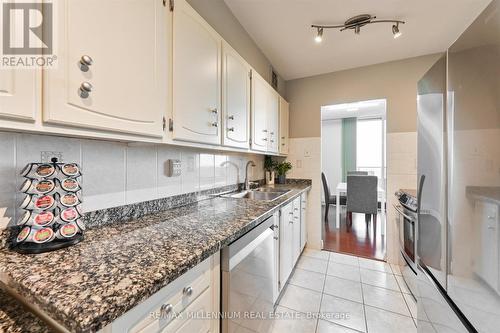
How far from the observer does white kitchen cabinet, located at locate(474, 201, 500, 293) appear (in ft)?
1.97

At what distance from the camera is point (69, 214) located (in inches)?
28.7

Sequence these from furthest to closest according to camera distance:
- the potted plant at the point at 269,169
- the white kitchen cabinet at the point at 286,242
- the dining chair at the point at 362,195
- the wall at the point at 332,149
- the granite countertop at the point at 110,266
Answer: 1. the wall at the point at 332,149
2. the dining chair at the point at 362,195
3. the potted plant at the point at 269,169
4. the white kitchen cabinet at the point at 286,242
5. the granite countertop at the point at 110,266

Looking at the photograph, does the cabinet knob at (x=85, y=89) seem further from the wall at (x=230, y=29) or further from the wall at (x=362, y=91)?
the wall at (x=362, y=91)

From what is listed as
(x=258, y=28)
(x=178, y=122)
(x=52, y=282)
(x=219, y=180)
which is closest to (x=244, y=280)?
(x=52, y=282)

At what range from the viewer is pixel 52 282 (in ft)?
1.64

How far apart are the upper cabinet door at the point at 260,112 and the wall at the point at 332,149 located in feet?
13.1

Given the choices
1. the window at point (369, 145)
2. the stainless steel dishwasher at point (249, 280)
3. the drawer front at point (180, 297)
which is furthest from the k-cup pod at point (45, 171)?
the window at point (369, 145)

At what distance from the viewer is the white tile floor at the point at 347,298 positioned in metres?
1.54

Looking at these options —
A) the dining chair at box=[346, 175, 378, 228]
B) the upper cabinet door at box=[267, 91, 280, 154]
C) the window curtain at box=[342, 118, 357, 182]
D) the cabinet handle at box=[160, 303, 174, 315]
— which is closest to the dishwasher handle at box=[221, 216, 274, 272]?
the cabinet handle at box=[160, 303, 174, 315]

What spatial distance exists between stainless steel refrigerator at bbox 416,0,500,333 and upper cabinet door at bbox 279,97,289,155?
1.76 metres

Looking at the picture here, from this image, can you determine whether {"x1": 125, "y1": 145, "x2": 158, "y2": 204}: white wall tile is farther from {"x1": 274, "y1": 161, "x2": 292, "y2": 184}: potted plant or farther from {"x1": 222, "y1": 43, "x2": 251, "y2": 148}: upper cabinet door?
{"x1": 274, "y1": 161, "x2": 292, "y2": 184}: potted plant

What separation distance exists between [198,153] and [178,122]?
1.76 feet

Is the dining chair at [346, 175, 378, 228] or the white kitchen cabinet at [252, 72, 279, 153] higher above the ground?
the white kitchen cabinet at [252, 72, 279, 153]

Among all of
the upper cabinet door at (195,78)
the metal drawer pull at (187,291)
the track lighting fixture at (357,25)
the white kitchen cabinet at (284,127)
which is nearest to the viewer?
the metal drawer pull at (187,291)
